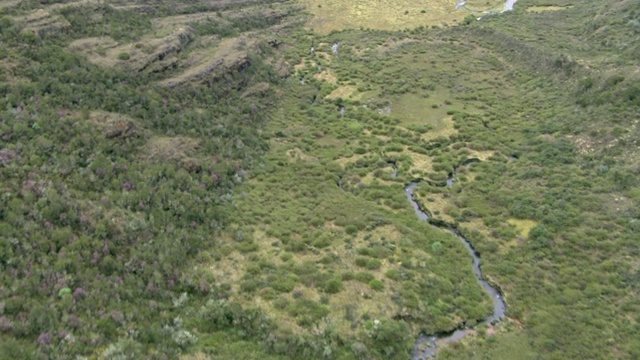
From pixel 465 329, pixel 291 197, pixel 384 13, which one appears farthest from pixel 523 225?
pixel 384 13

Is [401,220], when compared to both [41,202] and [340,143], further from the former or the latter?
[41,202]

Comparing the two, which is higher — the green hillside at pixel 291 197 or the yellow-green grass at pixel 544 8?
the green hillside at pixel 291 197

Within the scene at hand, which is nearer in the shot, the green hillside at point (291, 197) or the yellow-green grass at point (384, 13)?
the green hillside at point (291, 197)

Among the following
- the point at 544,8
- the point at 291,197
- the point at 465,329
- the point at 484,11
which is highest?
the point at 465,329

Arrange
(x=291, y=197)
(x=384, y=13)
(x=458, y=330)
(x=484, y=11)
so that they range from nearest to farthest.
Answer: (x=458, y=330)
(x=291, y=197)
(x=384, y=13)
(x=484, y=11)

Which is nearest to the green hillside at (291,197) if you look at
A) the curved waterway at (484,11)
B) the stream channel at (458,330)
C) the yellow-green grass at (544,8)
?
the stream channel at (458,330)

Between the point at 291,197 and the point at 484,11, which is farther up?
the point at 291,197


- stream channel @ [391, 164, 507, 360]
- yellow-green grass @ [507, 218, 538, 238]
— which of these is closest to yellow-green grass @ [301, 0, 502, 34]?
stream channel @ [391, 164, 507, 360]

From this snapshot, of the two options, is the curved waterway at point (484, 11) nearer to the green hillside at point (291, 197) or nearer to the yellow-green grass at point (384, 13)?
the yellow-green grass at point (384, 13)

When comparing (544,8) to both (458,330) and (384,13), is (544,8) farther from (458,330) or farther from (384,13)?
(458,330)
